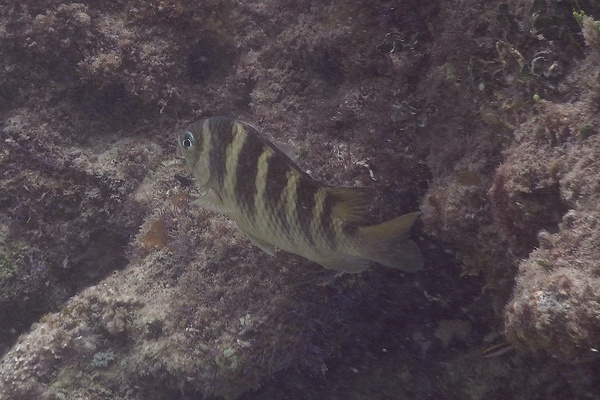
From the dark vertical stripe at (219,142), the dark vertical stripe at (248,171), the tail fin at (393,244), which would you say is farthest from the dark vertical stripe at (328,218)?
the dark vertical stripe at (219,142)

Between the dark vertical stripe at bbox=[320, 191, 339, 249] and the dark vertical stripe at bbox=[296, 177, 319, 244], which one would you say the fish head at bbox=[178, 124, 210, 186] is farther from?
the dark vertical stripe at bbox=[320, 191, 339, 249]

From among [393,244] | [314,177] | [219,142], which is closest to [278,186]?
[219,142]

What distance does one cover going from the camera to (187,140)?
9.50 feet

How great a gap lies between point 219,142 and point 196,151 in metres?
0.18

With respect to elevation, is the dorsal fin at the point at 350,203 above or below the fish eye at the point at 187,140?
below

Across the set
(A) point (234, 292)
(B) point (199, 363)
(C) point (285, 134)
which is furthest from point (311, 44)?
(B) point (199, 363)

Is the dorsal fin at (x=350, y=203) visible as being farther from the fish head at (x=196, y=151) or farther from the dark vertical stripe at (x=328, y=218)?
the fish head at (x=196, y=151)

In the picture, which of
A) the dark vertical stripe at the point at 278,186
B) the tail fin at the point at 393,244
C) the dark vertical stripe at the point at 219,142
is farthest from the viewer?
the dark vertical stripe at the point at 219,142

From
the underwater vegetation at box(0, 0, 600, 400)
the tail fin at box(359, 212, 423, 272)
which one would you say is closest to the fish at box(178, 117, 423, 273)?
the tail fin at box(359, 212, 423, 272)

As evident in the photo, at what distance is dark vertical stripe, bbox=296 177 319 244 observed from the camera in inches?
104

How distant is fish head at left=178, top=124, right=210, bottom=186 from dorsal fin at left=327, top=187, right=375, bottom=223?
0.80 meters

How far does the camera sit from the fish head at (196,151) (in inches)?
112

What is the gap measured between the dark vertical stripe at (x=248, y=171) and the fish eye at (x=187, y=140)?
0.36 m

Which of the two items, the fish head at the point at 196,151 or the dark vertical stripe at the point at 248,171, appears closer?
the dark vertical stripe at the point at 248,171
